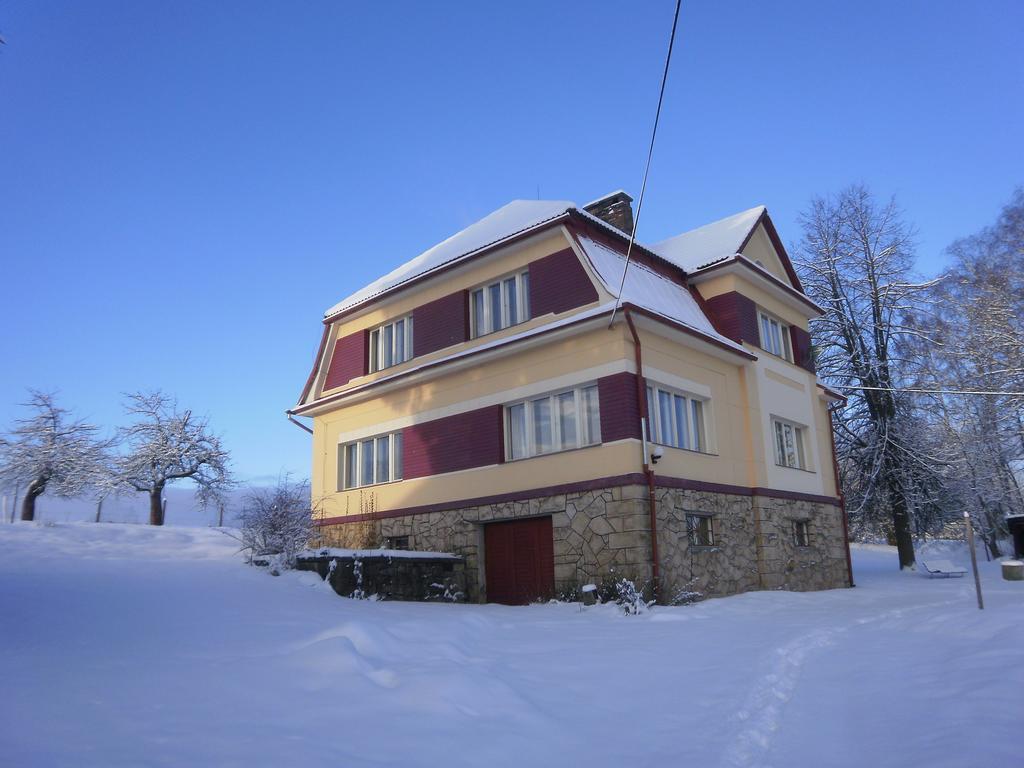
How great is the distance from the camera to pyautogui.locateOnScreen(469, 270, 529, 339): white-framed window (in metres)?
15.7

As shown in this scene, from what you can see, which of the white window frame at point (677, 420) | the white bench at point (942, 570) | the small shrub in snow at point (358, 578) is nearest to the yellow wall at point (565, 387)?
the white window frame at point (677, 420)

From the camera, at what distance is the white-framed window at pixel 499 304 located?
15.7 m

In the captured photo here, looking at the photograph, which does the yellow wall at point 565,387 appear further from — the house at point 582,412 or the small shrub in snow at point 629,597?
the small shrub in snow at point 629,597

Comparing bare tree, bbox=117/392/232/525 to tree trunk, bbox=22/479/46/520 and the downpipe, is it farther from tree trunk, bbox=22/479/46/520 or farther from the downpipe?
the downpipe

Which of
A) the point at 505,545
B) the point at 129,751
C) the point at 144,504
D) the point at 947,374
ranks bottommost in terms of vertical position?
the point at 129,751

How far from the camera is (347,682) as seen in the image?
18.6 ft

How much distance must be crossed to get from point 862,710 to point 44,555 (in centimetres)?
1219

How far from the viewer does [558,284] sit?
48.8 ft

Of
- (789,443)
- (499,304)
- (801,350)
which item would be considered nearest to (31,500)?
(499,304)

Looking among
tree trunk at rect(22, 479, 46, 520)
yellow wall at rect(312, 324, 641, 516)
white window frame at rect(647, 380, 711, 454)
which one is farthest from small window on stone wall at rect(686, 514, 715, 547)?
tree trunk at rect(22, 479, 46, 520)

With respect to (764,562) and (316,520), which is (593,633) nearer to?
(764,562)

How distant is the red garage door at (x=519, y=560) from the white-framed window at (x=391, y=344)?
194 inches

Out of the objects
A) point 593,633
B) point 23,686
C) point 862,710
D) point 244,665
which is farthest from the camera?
point 593,633

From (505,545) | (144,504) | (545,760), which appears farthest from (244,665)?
(144,504)
